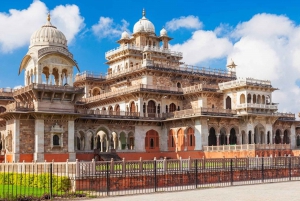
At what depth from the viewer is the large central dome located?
194 feet

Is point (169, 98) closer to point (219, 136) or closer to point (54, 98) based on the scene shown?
point (219, 136)

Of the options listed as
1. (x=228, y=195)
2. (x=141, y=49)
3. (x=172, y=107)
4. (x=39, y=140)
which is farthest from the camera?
(x=141, y=49)

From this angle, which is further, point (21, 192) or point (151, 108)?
point (151, 108)

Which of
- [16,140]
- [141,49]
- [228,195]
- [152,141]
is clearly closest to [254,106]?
[152,141]

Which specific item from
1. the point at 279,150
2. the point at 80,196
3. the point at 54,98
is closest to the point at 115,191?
the point at 80,196

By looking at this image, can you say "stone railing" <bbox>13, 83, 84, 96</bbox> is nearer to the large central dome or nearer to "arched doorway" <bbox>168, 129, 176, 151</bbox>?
"arched doorway" <bbox>168, 129, 176, 151</bbox>

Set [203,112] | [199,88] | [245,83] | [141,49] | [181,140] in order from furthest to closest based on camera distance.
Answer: [141,49], [199,88], [181,140], [245,83], [203,112]

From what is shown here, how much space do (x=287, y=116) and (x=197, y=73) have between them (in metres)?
11.8

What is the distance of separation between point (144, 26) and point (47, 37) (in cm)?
2289

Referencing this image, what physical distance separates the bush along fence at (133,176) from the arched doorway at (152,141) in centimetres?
2077

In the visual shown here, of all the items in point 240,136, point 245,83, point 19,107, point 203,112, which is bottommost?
point 240,136

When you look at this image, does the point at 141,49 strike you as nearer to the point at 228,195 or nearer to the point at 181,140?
the point at 181,140

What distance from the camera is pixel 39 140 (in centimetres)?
3684

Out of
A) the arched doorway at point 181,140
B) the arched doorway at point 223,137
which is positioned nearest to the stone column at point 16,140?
the arched doorway at point 181,140
